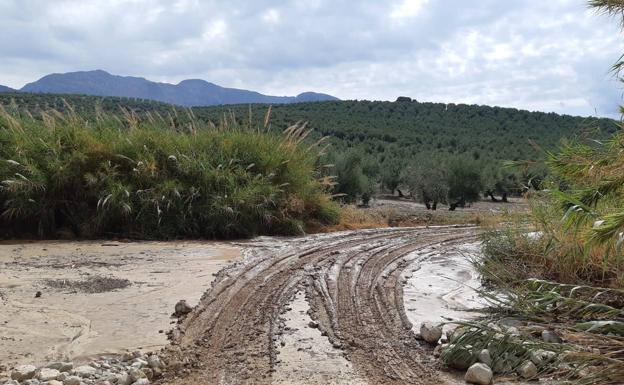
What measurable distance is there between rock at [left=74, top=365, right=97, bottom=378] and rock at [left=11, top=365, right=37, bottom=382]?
292mm

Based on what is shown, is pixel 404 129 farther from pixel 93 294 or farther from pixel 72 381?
pixel 72 381

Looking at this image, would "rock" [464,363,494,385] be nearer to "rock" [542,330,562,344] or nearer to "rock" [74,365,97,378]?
"rock" [542,330,562,344]

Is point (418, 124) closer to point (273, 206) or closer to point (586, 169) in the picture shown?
point (273, 206)

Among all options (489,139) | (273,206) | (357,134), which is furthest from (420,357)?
(489,139)

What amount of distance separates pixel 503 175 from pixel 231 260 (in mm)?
29402

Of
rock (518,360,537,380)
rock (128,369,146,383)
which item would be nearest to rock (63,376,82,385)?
rock (128,369,146,383)

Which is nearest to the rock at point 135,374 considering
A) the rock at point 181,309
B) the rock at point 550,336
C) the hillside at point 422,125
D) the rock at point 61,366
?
the rock at point 61,366

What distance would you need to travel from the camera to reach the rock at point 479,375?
4.19 metres

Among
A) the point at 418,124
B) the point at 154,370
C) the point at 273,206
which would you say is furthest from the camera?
the point at 418,124

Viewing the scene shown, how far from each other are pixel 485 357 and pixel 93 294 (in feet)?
13.9

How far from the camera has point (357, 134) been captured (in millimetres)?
49781

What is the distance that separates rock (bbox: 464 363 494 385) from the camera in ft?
13.7

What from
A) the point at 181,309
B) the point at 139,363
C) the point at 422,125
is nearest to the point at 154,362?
the point at 139,363

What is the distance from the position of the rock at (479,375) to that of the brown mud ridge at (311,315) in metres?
0.19
